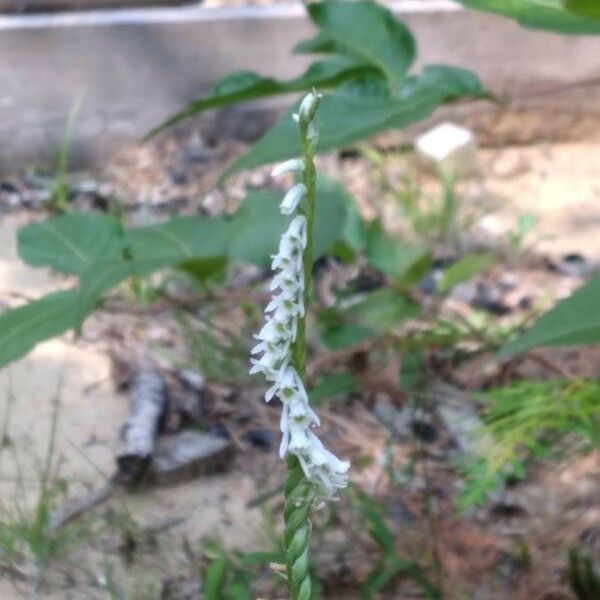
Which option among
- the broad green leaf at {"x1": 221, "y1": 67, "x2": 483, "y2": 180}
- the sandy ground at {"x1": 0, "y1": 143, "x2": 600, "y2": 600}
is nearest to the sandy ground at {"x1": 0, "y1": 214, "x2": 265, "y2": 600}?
the sandy ground at {"x1": 0, "y1": 143, "x2": 600, "y2": 600}

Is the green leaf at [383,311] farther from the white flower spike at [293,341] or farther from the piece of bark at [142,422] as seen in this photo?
the white flower spike at [293,341]

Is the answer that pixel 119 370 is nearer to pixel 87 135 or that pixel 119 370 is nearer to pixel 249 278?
pixel 249 278

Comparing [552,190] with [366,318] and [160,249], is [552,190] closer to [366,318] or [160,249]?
[366,318]

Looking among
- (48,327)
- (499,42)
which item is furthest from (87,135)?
(48,327)

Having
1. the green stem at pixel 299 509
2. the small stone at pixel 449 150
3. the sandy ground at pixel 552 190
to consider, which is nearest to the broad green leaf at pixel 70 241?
the green stem at pixel 299 509

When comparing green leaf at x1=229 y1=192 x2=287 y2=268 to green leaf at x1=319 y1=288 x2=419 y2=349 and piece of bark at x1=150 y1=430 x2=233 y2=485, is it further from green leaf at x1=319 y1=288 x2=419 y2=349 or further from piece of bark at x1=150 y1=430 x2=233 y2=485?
piece of bark at x1=150 y1=430 x2=233 y2=485

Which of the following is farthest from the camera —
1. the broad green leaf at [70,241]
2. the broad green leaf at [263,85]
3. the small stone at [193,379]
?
the small stone at [193,379]
